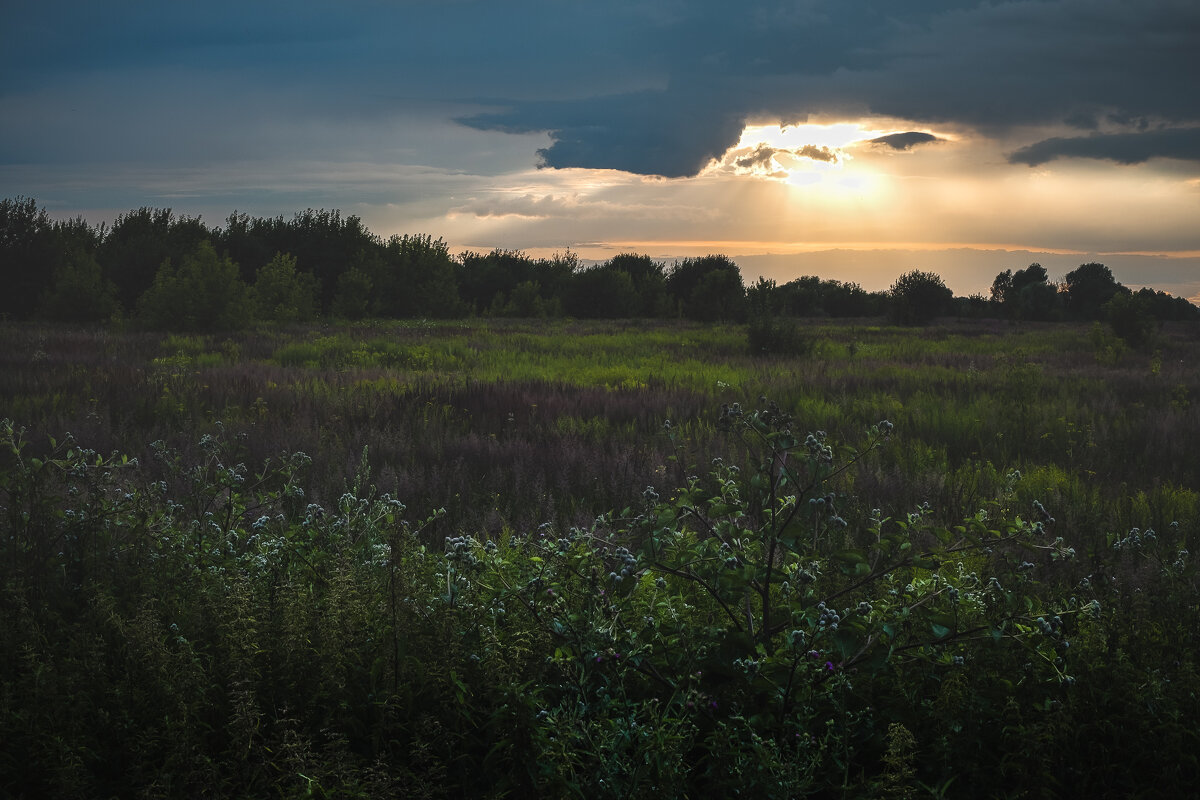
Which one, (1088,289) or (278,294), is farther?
(1088,289)

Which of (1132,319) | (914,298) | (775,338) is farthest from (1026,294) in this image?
(775,338)

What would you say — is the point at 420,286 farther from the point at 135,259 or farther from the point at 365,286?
the point at 135,259

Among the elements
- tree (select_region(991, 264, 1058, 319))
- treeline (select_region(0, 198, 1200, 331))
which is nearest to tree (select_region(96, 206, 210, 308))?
treeline (select_region(0, 198, 1200, 331))

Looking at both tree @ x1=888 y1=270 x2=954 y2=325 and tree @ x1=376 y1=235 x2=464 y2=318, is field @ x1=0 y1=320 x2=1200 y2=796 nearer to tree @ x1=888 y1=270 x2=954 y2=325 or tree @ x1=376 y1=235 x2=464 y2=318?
tree @ x1=888 y1=270 x2=954 y2=325

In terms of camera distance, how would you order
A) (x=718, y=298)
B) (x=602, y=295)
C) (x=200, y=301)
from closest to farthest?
1. (x=200, y=301)
2. (x=718, y=298)
3. (x=602, y=295)

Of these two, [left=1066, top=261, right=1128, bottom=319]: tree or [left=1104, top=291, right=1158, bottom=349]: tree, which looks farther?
[left=1066, top=261, right=1128, bottom=319]: tree

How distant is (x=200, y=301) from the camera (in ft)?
87.0

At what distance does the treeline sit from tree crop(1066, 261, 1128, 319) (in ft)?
0.52

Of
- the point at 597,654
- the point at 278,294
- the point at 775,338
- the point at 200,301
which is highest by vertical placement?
the point at 278,294

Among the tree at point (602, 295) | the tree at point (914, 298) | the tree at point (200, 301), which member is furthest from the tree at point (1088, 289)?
the tree at point (200, 301)

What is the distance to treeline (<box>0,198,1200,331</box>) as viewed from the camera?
2770cm

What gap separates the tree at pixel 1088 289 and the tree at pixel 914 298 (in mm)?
22879

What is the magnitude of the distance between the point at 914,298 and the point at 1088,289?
31.9 m

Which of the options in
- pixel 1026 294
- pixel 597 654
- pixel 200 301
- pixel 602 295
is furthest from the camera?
pixel 602 295
